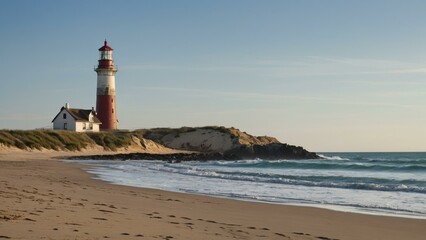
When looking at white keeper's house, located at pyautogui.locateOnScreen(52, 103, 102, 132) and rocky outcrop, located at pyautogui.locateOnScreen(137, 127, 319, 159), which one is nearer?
white keeper's house, located at pyautogui.locateOnScreen(52, 103, 102, 132)

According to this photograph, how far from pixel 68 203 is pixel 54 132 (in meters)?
42.6

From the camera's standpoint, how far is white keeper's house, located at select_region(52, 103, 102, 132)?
57.8 metres

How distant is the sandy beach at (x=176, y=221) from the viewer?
6879mm

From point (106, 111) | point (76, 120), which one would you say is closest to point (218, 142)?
point (106, 111)

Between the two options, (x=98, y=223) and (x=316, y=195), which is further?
(x=316, y=195)

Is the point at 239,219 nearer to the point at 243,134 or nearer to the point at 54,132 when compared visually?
the point at 54,132

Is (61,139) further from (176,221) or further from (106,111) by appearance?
(176,221)

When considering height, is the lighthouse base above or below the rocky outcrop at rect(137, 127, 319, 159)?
above

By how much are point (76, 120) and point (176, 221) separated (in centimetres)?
5115

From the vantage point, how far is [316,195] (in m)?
15.7

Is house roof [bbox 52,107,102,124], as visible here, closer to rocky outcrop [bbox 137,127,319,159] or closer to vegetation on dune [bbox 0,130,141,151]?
vegetation on dune [bbox 0,130,141,151]

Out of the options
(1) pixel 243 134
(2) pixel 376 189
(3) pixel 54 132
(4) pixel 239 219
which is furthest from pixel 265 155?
(4) pixel 239 219

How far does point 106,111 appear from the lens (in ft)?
194

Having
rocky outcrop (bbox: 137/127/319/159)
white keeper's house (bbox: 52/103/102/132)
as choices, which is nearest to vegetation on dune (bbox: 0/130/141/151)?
white keeper's house (bbox: 52/103/102/132)
